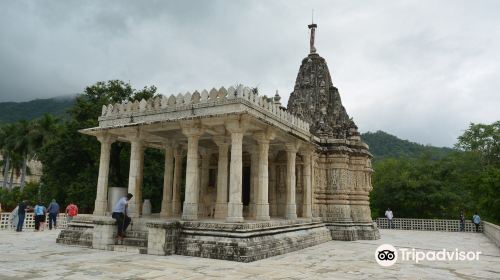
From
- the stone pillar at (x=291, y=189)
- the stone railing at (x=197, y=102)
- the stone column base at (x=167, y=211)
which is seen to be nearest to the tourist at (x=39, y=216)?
the stone column base at (x=167, y=211)

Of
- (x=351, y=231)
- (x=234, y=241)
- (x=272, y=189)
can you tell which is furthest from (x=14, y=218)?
(x=351, y=231)

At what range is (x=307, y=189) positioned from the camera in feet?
55.4

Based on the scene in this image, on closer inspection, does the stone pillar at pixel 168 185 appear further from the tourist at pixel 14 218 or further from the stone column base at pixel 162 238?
the tourist at pixel 14 218

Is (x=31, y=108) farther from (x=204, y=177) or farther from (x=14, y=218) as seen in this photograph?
(x=204, y=177)

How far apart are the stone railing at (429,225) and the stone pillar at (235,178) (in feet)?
80.1

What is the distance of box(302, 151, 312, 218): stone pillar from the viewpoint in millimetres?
16922

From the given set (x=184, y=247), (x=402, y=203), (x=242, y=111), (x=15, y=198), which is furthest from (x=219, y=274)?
(x=15, y=198)

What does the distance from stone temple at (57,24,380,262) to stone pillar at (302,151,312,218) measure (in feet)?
0.15

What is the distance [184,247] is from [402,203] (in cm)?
3297

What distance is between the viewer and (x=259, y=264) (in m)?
9.58

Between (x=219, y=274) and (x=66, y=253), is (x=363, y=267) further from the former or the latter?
(x=66, y=253)

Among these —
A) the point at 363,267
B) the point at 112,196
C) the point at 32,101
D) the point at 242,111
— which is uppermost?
the point at 32,101

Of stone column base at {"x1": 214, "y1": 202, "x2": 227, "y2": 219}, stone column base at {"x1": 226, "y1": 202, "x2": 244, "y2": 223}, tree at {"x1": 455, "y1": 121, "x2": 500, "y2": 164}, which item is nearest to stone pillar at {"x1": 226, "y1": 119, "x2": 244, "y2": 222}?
stone column base at {"x1": 226, "y1": 202, "x2": 244, "y2": 223}

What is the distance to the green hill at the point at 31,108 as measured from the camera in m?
119
